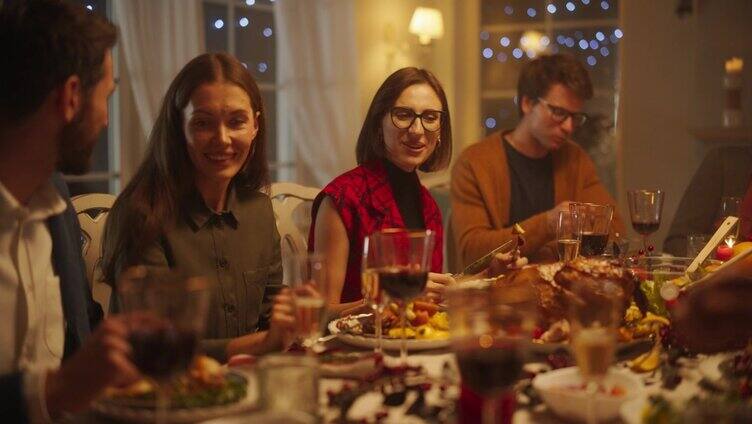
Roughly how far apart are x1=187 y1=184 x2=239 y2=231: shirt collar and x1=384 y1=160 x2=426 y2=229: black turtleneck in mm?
634

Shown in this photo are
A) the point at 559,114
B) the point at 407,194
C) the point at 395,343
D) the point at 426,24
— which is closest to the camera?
the point at 395,343

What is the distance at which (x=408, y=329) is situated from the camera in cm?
183

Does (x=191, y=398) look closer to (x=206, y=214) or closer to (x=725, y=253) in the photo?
(x=206, y=214)

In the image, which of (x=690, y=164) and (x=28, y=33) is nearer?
(x=28, y=33)

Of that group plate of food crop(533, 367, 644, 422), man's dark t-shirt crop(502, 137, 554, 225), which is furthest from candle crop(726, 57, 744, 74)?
plate of food crop(533, 367, 644, 422)

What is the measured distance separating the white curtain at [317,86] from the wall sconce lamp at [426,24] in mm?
426

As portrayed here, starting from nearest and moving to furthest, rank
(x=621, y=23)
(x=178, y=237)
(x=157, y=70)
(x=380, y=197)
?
1. (x=178, y=237)
2. (x=380, y=197)
3. (x=157, y=70)
4. (x=621, y=23)

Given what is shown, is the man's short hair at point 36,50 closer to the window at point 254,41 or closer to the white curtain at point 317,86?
the window at point 254,41

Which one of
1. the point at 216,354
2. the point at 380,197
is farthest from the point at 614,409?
the point at 380,197

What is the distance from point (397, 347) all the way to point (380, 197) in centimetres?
106

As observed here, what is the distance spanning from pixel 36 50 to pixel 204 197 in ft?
2.76

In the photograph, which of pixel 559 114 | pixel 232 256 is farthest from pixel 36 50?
pixel 559 114

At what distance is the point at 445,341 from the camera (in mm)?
1761

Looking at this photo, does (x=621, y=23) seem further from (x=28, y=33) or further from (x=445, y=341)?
(x=28, y=33)
